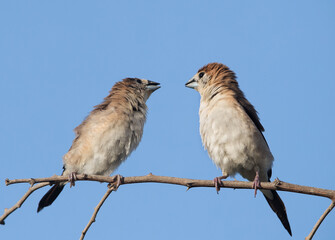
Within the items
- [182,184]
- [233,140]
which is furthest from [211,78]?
[182,184]

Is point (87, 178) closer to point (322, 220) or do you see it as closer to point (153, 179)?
point (153, 179)

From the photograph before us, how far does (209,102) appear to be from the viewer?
23.4 feet

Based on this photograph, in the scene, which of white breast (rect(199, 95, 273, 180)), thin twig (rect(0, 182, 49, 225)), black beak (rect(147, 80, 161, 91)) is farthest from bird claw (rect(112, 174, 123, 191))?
black beak (rect(147, 80, 161, 91))

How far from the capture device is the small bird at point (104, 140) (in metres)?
7.29

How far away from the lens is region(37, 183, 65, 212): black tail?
715 cm

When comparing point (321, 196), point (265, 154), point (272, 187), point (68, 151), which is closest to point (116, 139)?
point (68, 151)

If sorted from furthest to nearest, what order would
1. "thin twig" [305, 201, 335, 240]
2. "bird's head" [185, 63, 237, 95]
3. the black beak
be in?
the black beak → "bird's head" [185, 63, 237, 95] → "thin twig" [305, 201, 335, 240]

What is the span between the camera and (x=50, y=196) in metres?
7.30

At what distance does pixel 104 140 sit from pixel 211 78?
2.03m

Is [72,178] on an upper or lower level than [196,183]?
upper

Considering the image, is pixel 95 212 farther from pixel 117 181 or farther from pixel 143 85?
pixel 143 85

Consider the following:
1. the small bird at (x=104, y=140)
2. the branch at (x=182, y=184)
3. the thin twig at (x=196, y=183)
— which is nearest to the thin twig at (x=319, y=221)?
the branch at (x=182, y=184)

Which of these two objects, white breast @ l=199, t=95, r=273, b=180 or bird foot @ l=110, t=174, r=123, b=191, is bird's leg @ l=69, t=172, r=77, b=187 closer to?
bird foot @ l=110, t=174, r=123, b=191

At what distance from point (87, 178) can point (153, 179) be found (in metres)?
1.07
